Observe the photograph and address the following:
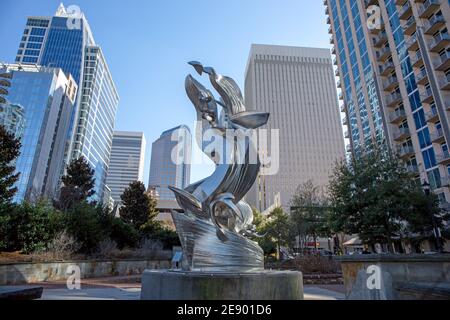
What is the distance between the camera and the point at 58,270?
51.8 feet

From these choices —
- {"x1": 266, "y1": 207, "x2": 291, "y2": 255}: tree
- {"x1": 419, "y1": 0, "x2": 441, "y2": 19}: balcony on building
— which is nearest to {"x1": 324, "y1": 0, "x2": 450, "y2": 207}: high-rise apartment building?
{"x1": 419, "y1": 0, "x2": 441, "y2": 19}: balcony on building

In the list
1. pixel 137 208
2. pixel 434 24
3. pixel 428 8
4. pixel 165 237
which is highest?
pixel 428 8

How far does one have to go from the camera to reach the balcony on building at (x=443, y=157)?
2941cm

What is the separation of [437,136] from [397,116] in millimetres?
7356

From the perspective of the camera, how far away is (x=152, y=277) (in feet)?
24.5

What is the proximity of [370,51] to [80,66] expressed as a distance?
94.7 metres

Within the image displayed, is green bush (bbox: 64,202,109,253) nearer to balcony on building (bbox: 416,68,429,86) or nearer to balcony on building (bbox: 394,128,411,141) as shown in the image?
balcony on building (bbox: 394,128,411,141)

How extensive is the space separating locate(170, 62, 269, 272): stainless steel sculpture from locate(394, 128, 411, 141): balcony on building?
32.7m

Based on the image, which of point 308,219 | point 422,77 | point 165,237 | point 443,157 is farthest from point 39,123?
point 443,157

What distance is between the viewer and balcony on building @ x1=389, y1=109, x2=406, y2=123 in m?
36.9

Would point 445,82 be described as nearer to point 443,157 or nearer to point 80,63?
point 443,157

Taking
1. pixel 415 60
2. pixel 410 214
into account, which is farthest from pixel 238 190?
pixel 415 60

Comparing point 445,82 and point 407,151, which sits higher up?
point 445,82

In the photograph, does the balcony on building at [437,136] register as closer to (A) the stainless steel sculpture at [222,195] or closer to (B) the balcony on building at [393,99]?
(B) the balcony on building at [393,99]
